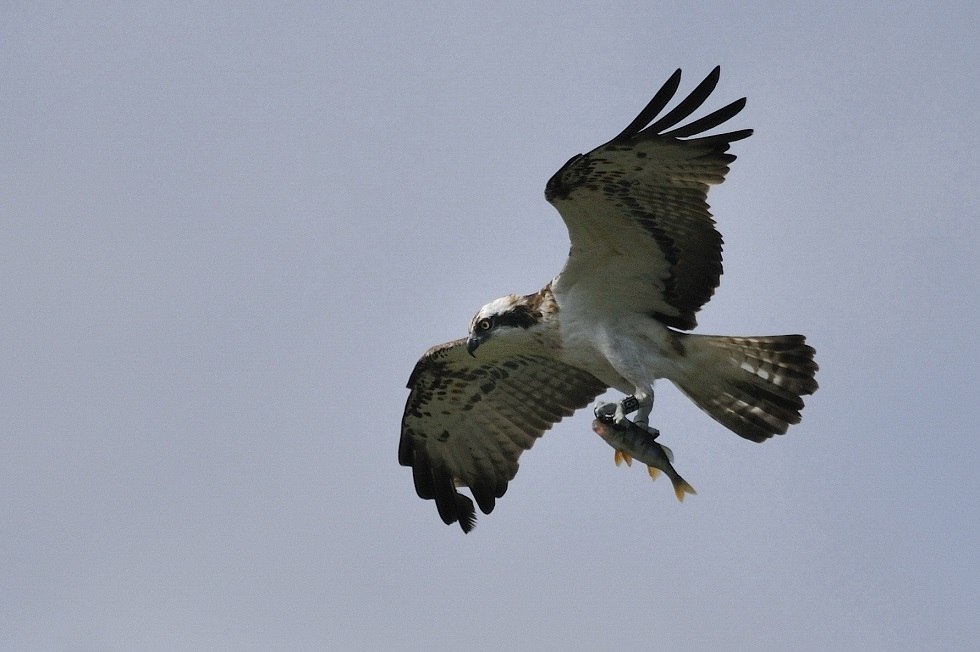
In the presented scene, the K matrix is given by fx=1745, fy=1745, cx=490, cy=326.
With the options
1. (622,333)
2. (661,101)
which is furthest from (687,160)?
(622,333)

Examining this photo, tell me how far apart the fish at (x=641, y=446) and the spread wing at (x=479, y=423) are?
Result: 78.3 inches

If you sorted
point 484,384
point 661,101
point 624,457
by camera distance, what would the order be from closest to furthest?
point 661,101 → point 624,457 → point 484,384

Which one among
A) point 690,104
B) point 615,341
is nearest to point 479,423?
point 615,341

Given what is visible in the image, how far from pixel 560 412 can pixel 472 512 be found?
103 cm

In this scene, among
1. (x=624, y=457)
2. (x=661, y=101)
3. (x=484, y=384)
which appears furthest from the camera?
(x=484, y=384)

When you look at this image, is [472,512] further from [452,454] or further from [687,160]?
[687,160]

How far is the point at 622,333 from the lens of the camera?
40.4 feet

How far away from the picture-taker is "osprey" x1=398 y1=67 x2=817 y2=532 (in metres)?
11.5

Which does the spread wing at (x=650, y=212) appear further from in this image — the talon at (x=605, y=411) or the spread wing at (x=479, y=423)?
the spread wing at (x=479, y=423)

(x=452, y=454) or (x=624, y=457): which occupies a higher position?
(x=452, y=454)

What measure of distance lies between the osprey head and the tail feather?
3.63 ft

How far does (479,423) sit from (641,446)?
264 centimetres

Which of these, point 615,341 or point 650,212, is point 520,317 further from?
point 650,212

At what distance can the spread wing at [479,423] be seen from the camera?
43.9ft
